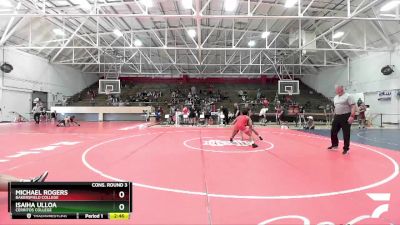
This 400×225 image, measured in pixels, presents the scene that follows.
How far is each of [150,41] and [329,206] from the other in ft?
96.4

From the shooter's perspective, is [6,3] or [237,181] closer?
[237,181]

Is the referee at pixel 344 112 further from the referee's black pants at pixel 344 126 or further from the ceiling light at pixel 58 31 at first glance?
the ceiling light at pixel 58 31

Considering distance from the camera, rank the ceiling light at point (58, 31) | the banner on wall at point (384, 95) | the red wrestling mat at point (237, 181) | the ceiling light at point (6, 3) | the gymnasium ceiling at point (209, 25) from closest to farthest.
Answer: the red wrestling mat at point (237, 181)
the ceiling light at point (6, 3)
the gymnasium ceiling at point (209, 25)
the banner on wall at point (384, 95)
the ceiling light at point (58, 31)

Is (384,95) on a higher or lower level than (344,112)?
higher

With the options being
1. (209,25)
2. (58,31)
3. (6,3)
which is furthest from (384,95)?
(6,3)

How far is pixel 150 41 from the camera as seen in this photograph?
30438 millimetres

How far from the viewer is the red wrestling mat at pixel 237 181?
9.14 ft

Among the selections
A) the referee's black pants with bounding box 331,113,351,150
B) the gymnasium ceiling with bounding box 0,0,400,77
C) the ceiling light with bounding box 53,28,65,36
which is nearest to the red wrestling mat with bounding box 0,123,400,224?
the referee's black pants with bounding box 331,113,351,150
